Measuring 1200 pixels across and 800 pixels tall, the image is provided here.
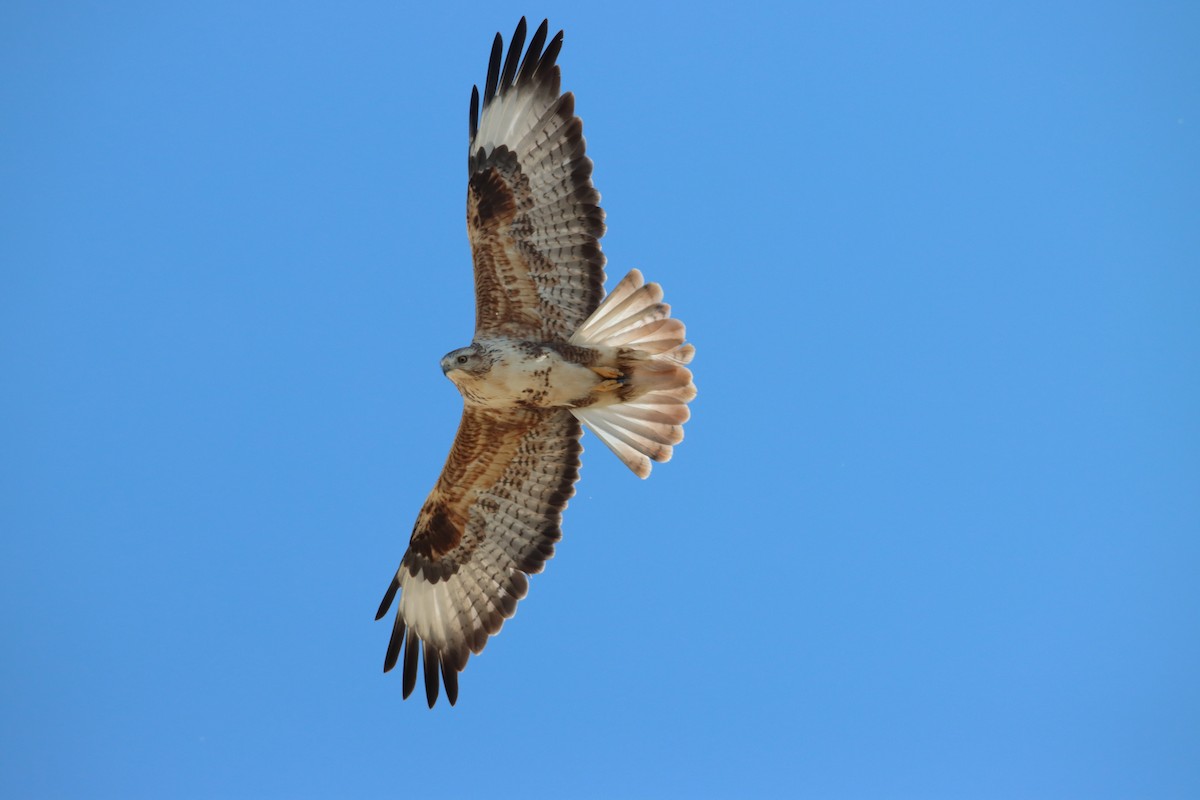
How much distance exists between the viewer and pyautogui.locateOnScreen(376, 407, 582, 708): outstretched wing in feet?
30.3

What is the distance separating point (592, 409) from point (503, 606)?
148cm

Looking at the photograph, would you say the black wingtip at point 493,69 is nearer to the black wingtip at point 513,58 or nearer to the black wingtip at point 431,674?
the black wingtip at point 513,58

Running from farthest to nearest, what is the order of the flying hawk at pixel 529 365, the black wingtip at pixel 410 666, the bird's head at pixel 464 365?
the black wingtip at pixel 410 666 → the flying hawk at pixel 529 365 → the bird's head at pixel 464 365

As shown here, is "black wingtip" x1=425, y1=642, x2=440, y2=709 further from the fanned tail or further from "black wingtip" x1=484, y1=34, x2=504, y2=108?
"black wingtip" x1=484, y1=34, x2=504, y2=108

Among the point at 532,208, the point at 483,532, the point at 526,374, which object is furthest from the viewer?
the point at 483,532

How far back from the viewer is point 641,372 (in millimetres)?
8930

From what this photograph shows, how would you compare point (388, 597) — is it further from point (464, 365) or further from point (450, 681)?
point (464, 365)

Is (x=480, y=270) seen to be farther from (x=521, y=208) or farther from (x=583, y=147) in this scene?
(x=583, y=147)

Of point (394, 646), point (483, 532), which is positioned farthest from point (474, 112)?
point (394, 646)

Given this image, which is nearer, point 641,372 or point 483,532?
point 641,372

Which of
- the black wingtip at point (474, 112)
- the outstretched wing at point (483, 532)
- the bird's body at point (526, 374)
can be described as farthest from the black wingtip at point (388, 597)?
the black wingtip at point (474, 112)

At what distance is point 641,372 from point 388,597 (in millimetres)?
2435

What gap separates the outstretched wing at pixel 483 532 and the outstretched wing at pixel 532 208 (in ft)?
2.34

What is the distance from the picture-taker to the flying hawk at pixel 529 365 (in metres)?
8.88
